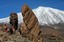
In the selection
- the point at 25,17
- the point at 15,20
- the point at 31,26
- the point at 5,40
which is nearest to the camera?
the point at 5,40

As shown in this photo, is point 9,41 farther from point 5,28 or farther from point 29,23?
point 29,23

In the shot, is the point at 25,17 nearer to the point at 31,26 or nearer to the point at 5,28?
the point at 31,26

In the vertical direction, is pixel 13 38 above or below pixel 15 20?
below

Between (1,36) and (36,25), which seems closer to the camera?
(1,36)

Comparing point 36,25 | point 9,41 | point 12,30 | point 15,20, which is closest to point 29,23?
point 36,25

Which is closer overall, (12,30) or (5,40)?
(5,40)

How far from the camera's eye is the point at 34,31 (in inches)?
1200

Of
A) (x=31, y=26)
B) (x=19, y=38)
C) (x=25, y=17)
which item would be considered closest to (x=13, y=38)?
(x=19, y=38)

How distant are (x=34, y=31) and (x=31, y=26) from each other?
0.69 meters

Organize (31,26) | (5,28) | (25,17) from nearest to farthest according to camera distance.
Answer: (5,28)
(31,26)
(25,17)

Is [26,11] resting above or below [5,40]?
above

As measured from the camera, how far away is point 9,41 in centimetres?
1936

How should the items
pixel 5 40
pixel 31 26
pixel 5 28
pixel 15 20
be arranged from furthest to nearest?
pixel 31 26
pixel 15 20
pixel 5 28
pixel 5 40

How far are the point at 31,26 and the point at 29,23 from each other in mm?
1145
